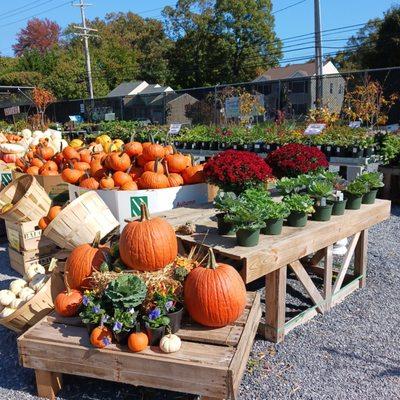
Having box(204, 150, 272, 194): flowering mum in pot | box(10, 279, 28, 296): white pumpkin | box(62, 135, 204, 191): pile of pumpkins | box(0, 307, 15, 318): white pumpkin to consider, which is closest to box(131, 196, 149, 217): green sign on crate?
box(62, 135, 204, 191): pile of pumpkins

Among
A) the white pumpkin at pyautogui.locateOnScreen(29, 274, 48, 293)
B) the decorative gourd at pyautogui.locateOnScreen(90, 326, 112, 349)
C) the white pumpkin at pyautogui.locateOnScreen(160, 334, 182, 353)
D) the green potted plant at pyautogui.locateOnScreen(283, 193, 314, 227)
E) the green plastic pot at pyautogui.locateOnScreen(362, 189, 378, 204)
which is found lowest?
the white pumpkin at pyautogui.locateOnScreen(29, 274, 48, 293)

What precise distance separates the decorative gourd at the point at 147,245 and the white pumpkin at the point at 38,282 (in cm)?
87

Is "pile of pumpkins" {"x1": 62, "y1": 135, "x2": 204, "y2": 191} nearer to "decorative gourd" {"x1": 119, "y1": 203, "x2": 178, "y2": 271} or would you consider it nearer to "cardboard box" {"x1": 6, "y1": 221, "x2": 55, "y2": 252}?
"cardboard box" {"x1": 6, "y1": 221, "x2": 55, "y2": 252}

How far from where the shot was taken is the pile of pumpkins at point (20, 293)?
3.17 meters

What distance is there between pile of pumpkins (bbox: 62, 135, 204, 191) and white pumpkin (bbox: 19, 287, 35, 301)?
1473 mm

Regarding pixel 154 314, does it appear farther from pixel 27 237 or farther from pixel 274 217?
pixel 27 237

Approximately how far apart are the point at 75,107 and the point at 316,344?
21468mm

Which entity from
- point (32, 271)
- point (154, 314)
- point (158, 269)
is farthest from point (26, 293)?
point (154, 314)

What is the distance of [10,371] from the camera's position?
2848 millimetres

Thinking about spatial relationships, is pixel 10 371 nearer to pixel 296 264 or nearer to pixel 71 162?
pixel 296 264

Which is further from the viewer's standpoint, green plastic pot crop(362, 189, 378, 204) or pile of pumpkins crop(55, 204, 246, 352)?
green plastic pot crop(362, 189, 378, 204)

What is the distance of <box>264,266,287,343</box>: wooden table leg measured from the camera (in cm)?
300

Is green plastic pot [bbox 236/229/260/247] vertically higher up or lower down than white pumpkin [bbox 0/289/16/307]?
higher up

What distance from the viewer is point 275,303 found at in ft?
9.98
